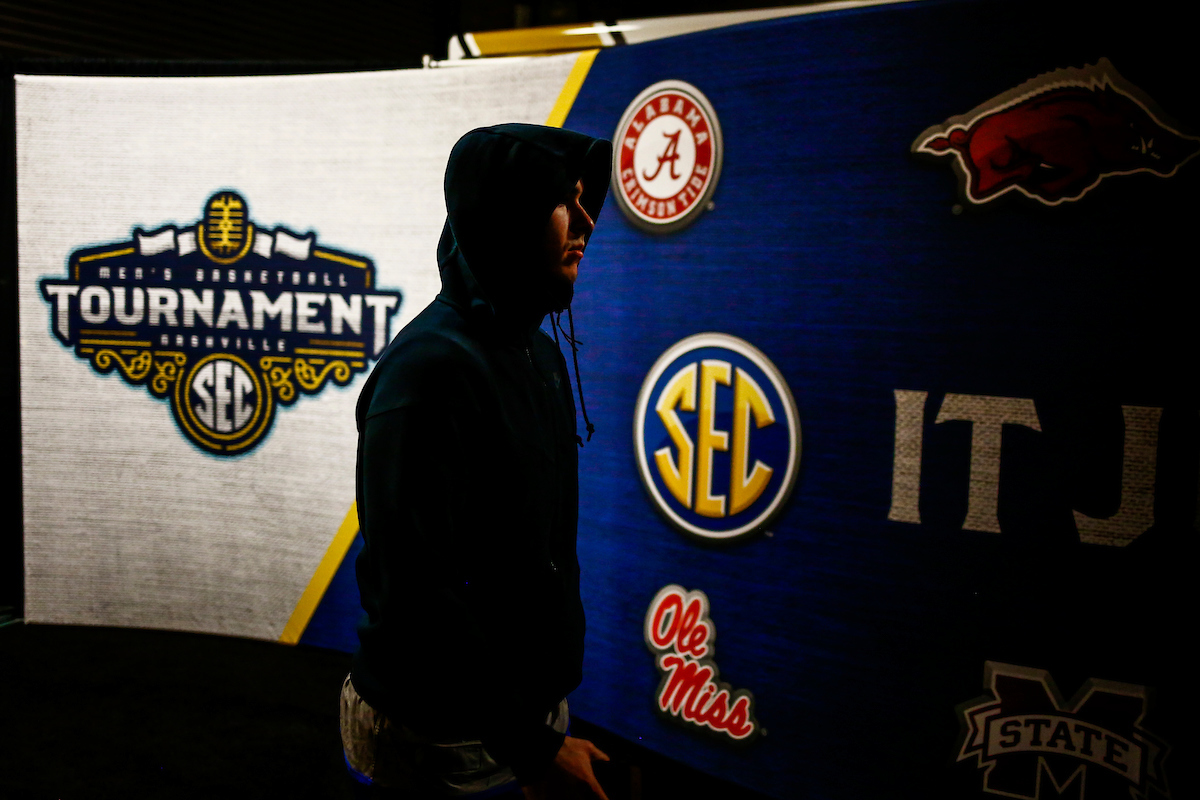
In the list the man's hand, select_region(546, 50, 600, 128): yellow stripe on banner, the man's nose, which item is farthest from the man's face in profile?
select_region(546, 50, 600, 128): yellow stripe on banner

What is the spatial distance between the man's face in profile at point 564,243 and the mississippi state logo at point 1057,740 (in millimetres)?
1337

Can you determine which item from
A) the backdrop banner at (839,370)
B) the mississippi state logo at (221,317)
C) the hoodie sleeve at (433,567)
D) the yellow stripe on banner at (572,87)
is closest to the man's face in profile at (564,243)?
the hoodie sleeve at (433,567)

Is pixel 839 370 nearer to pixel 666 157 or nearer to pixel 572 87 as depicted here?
pixel 666 157

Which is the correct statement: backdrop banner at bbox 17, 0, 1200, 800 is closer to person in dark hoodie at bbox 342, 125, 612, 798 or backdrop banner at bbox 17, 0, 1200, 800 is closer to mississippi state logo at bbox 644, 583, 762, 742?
mississippi state logo at bbox 644, 583, 762, 742

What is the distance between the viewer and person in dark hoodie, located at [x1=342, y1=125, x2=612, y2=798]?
2.97ft

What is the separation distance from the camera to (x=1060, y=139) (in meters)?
1.65

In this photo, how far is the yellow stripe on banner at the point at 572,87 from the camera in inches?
87.3

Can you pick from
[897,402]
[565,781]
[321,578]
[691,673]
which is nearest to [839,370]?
[897,402]

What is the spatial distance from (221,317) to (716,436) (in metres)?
1.89

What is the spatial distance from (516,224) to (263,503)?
2.12m

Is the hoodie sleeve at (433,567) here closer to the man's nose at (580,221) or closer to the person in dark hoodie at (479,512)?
the person in dark hoodie at (479,512)

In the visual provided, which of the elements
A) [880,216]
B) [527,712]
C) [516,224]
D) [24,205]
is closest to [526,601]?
[527,712]

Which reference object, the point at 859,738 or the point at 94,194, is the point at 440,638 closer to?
the point at 859,738

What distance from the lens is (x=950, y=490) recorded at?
1803mm
